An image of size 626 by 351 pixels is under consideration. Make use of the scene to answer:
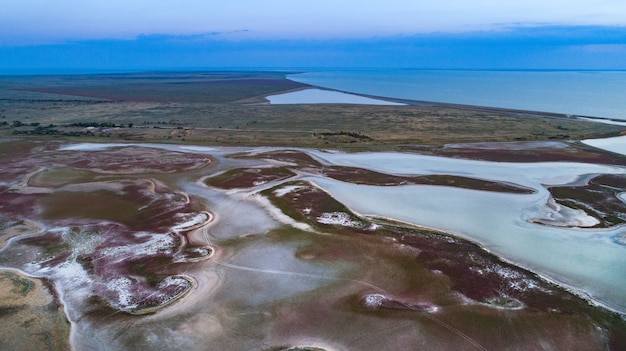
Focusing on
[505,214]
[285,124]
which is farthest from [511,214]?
[285,124]

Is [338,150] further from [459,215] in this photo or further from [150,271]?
[150,271]

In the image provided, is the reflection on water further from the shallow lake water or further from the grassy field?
the grassy field

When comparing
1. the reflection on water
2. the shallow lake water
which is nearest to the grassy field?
the reflection on water

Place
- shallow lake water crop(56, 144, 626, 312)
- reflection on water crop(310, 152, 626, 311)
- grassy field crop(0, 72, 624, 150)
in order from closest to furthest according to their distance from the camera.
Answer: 1. reflection on water crop(310, 152, 626, 311)
2. shallow lake water crop(56, 144, 626, 312)
3. grassy field crop(0, 72, 624, 150)

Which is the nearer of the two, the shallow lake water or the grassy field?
the shallow lake water

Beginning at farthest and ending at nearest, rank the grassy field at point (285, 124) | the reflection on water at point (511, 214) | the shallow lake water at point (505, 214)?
the grassy field at point (285, 124) → the shallow lake water at point (505, 214) → the reflection on water at point (511, 214)

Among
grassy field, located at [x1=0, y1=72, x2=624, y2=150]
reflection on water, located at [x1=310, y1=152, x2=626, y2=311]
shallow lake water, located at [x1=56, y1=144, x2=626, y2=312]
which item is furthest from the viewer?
grassy field, located at [x1=0, y1=72, x2=624, y2=150]

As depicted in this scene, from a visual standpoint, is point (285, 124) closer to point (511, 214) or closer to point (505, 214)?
point (505, 214)

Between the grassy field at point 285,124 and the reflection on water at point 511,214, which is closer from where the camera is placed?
the reflection on water at point 511,214

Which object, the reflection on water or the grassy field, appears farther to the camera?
the grassy field

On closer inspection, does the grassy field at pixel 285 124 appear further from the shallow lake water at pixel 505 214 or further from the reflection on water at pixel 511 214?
the shallow lake water at pixel 505 214

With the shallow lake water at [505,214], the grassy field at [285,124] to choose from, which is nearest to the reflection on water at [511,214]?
the shallow lake water at [505,214]
